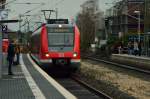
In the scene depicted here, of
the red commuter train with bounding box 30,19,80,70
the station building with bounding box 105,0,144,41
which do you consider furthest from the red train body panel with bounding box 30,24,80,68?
the station building with bounding box 105,0,144,41

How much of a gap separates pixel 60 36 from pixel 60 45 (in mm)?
735

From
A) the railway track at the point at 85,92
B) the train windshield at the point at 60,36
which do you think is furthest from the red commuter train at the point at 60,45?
the railway track at the point at 85,92

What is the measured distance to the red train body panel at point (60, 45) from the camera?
2972cm

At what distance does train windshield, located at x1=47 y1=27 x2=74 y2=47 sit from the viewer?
100.0 ft

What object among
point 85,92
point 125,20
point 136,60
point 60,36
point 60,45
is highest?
point 125,20

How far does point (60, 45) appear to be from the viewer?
3038 cm

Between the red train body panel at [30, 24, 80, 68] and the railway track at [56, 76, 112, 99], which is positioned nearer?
the railway track at [56, 76, 112, 99]

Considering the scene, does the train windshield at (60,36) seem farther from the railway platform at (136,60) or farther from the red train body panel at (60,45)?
the railway platform at (136,60)

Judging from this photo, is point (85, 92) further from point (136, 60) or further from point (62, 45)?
point (136, 60)

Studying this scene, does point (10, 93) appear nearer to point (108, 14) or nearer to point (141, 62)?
point (141, 62)

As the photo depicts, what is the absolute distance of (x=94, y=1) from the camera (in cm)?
14762

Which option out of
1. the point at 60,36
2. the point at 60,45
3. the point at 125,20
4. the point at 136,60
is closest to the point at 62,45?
the point at 60,45

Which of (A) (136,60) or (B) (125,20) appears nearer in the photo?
(A) (136,60)

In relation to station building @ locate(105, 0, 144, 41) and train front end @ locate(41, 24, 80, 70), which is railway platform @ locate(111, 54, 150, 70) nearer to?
train front end @ locate(41, 24, 80, 70)
